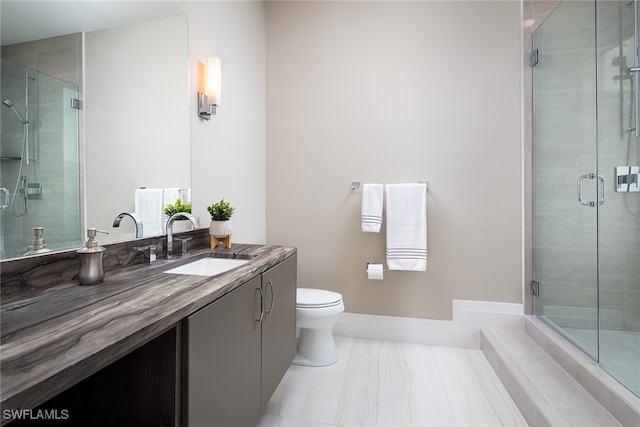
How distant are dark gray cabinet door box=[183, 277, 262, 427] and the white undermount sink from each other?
296 millimetres

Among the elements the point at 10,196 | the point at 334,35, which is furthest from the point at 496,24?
the point at 10,196

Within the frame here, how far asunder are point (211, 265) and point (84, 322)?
2.81 ft

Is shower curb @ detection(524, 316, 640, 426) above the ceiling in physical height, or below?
below

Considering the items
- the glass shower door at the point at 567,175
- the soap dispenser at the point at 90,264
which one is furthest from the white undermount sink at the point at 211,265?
the glass shower door at the point at 567,175

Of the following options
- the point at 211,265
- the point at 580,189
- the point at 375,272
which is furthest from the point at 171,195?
the point at 580,189

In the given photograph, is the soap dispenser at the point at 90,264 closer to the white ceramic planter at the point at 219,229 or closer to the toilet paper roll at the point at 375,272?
the white ceramic planter at the point at 219,229

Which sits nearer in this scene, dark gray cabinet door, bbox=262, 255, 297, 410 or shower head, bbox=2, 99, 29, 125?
shower head, bbox=2, 99, 29, 125

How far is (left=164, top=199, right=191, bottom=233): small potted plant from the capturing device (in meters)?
1.57

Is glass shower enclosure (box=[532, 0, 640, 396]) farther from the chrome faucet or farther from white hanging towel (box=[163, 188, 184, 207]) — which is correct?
white hanging towel (box=[163, 188, 184, 207])

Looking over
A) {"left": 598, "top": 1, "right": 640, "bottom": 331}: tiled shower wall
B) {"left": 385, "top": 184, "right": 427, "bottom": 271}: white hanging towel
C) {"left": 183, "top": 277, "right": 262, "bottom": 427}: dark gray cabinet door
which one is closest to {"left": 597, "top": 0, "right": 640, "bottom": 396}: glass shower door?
{"left": 598, "top": 1, "right": 640, "bottom": 331}: tiled shower wall

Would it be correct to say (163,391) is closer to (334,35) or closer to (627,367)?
(627,367)

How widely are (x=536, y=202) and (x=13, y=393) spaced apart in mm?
2648

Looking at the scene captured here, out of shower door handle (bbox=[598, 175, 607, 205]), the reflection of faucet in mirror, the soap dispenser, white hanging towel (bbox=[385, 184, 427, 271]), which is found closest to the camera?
the soap dispenser

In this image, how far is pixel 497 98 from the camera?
2.31 metres
